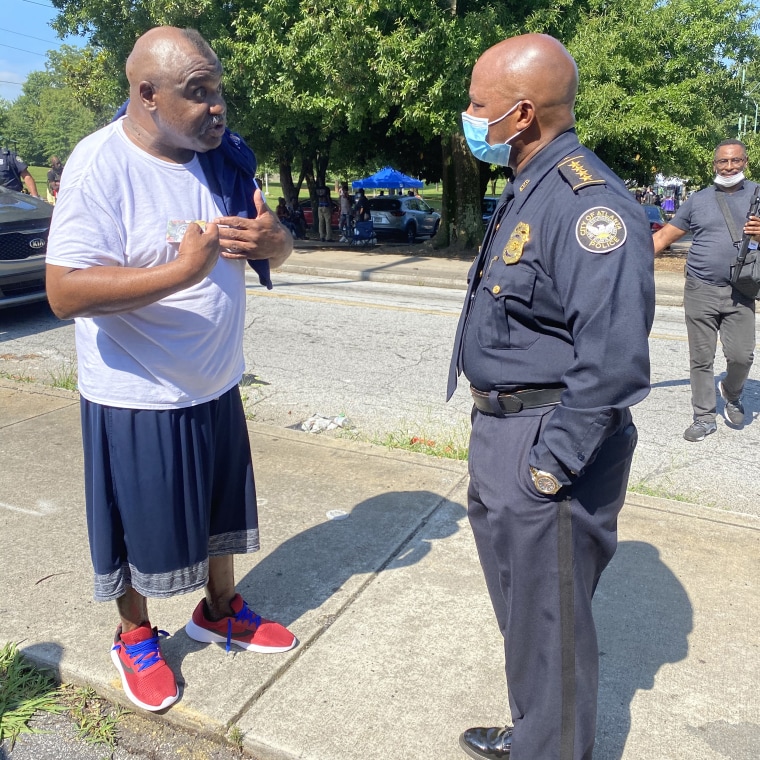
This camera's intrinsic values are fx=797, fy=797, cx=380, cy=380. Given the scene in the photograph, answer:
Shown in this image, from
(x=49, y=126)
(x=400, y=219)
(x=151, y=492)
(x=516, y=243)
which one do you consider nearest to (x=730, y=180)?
(x=516, y=243)

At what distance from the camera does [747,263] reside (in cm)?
525

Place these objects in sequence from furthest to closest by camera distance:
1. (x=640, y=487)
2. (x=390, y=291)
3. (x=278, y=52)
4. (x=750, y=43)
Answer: (x=750, y=43)
(x=278, y=52)
(x=390, y=291)
(x=640, y=487)

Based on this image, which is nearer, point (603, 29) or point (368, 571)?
point (368, 571)

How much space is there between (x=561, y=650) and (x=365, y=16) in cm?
1254

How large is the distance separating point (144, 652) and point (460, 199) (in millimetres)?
16148

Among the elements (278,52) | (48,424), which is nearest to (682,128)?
(278,52)

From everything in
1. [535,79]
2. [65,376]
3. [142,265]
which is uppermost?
[535,79]

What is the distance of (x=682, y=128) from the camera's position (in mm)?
14438

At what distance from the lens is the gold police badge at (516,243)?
6.46ft

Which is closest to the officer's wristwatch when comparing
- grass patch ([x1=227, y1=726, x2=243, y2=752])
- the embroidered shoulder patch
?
the embroidered shoulder patch

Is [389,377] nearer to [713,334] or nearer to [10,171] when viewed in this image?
[713,334]

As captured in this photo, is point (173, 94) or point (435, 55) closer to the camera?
point (173, 94)

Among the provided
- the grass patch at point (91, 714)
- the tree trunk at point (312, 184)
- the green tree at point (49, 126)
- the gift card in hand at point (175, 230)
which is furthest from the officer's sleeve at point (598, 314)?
the green tree at point (49, 126)

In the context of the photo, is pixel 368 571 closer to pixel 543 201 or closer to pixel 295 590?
pixel 295 590
